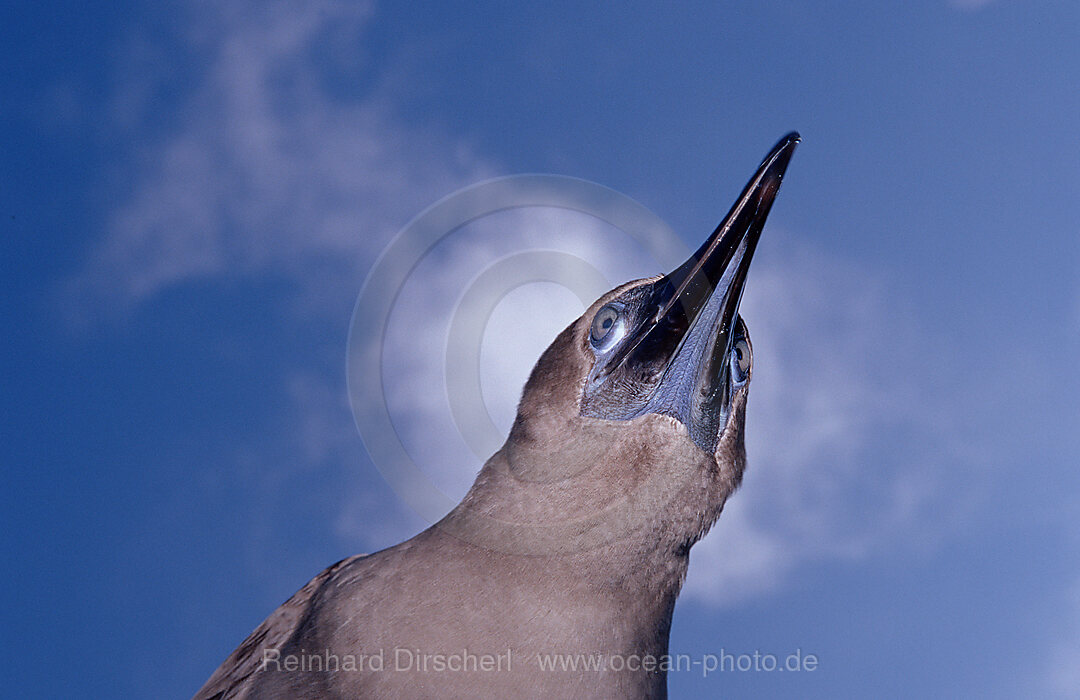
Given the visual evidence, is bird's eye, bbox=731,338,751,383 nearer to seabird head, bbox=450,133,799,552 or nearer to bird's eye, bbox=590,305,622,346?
seabird head, bbox=450,133,799,552

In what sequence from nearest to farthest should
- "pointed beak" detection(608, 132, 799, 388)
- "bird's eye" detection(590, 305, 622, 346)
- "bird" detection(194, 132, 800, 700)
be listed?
"bird" detection(194, 132, 800, 700) → "pointed beak" detection(608, 132, 799, 388) → "bird's eye" detection(590, 305, 622, 346)

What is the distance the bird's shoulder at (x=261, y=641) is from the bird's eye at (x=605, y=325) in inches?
57.0

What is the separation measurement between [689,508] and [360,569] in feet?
4.55

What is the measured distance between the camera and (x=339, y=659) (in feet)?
10.4

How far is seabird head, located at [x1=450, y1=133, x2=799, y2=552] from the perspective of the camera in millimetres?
3318

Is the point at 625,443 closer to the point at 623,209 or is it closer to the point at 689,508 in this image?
the point at 689,508

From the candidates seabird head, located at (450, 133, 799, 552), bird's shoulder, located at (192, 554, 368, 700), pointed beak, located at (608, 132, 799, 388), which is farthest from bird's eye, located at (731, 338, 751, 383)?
bird's shoulder, located at (192, 554, 368, 700)

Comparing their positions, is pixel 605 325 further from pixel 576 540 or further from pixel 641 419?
pixel 576 540

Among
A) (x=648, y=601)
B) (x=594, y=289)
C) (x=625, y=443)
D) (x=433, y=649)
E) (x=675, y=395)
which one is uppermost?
(x=594, y=289)

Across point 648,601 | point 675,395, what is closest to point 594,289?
point 675,395

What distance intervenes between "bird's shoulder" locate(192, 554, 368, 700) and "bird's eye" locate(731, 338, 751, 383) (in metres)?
1.88

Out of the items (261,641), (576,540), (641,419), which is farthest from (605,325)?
(261,641)

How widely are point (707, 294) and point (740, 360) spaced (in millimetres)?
569

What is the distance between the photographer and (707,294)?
343 cm
